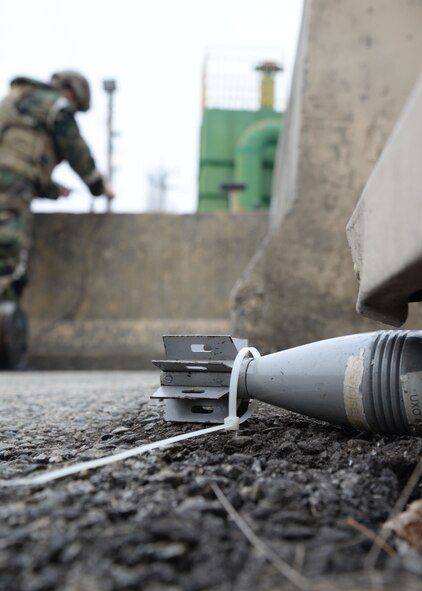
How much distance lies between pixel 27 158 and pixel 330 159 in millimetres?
2666

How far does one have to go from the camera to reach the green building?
7195 millimetres

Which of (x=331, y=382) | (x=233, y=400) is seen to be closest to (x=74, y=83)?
(x=233, y=400)

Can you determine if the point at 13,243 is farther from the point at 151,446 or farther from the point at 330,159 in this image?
the point at 151,446

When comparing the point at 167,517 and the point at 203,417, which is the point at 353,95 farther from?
the point at 167,517

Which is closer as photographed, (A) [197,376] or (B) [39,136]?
(A) [197,376]

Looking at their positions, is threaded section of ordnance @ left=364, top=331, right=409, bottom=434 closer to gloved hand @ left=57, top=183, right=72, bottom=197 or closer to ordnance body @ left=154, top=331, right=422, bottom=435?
ordnance body @ left=154, top=331, right=422, bottom=435

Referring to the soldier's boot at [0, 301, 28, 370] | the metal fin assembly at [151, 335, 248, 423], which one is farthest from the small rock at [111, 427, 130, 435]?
the soldier's boot at [0, 301, 28, 370]

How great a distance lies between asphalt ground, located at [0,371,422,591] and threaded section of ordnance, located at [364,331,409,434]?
62 millimetres

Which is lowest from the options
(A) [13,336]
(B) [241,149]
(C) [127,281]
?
(A) [13,336]

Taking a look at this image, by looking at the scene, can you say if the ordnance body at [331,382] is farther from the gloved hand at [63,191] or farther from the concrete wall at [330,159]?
the gloved hand at [63,191]

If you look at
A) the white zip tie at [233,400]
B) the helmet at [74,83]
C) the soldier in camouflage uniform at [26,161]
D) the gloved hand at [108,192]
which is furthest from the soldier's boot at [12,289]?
the white zip tie at [233,400]

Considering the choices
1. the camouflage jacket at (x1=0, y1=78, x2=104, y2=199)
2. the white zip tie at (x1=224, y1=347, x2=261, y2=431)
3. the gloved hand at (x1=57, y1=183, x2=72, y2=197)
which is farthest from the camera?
the gloved hand at (x1=57, y1=183, x2=72, y2=197)

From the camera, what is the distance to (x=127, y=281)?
497cm

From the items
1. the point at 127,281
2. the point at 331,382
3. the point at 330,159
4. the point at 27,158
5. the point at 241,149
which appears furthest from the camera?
the point at 241,149
